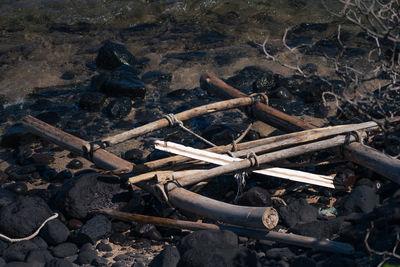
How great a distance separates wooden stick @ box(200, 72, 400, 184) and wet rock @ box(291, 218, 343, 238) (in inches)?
29.3

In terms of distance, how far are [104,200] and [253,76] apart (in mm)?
4308

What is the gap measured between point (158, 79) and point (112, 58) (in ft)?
3.22

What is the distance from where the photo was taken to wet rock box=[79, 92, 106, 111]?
26.8ft

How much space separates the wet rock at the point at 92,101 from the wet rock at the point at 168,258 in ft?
13.5

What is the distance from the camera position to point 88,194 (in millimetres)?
5473

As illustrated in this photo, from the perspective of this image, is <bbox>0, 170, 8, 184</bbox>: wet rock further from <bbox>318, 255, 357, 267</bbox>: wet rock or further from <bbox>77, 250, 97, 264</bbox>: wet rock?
<bbox>318, 255, 357, 267</bbox>: wet rock

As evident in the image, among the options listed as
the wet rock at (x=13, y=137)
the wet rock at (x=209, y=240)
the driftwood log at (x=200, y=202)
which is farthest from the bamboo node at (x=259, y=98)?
the wet rock at (x=13, y=137)

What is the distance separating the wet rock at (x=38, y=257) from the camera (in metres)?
4.62

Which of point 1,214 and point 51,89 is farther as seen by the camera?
point 51,89

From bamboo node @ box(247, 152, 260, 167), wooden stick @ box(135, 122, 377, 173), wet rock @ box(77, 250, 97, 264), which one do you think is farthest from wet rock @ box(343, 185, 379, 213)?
wet rock @ box(77, 250, 97, 264)

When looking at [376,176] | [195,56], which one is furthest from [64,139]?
[195,56]

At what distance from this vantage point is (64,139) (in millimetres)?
6168

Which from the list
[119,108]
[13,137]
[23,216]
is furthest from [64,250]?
[119,108]

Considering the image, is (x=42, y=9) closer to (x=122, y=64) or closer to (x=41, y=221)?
(x=122, y=64)
